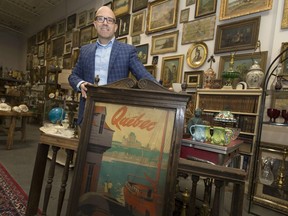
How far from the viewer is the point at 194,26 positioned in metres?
3.26

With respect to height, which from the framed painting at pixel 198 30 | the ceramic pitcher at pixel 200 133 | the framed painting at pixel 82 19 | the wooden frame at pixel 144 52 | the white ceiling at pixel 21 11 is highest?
Answer: the white ceiling at pixel 21 11

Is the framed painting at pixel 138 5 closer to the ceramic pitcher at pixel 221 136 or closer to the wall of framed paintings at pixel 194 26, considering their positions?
the wall of framed paintings at pixel 194 26

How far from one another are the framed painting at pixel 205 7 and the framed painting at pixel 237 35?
31 cm

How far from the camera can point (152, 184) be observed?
0.87 m

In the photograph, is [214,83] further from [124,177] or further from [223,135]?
[124,177]

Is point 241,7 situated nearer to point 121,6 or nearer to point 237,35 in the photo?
point 237,35

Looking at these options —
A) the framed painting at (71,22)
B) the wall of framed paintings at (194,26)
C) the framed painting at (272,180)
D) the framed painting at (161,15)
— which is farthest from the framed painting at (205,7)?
the framed painting at (71,22)

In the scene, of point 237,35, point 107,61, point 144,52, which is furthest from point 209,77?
point 107,61

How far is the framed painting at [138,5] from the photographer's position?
3.99 meters

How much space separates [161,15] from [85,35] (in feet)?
8.24

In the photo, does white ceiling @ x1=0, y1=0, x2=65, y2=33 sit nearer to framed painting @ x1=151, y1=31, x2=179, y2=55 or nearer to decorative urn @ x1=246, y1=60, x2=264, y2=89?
framed painting @ x1=151, y1=31, x2=179, y2=55

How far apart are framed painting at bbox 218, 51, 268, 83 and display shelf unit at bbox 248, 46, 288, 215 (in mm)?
174

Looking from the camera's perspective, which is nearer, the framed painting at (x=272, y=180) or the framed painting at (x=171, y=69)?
the framed painting at (x=272, y=180)

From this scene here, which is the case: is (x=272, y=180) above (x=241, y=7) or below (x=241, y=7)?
below
